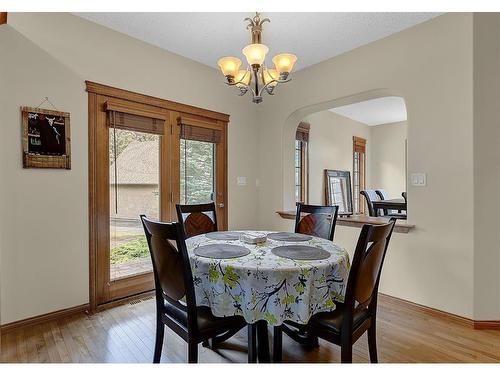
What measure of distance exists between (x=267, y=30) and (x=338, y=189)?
3.47m

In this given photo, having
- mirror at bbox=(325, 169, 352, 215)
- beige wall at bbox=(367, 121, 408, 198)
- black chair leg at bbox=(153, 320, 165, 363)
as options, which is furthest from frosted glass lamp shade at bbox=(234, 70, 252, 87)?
beige wall at bbox=(367, 121, 408, 198)

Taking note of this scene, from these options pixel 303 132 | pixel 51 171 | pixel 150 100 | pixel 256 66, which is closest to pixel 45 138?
pixel 51 171

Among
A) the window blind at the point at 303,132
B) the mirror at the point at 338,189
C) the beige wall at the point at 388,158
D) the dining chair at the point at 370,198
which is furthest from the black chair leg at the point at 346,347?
the beige wall at the point at 388,158

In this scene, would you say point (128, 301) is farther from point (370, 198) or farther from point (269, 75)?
point (370, 198)

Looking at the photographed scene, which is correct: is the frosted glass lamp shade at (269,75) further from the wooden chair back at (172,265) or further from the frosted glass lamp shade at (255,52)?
the wooden chair back at (172,265)

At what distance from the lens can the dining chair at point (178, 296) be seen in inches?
57.4

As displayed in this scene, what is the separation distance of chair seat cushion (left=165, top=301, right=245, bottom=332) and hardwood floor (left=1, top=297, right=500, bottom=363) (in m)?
0.51

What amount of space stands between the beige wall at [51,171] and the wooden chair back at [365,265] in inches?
90.6

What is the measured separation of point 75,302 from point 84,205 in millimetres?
849

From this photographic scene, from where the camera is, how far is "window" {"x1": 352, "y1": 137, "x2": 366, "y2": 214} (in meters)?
6.21

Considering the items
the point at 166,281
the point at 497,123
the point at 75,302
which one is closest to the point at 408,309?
the point at 497,123

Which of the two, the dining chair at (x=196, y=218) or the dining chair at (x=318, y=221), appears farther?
the dining chair at (x=196, y=218)

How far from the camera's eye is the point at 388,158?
652cm

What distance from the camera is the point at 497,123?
2.28m
